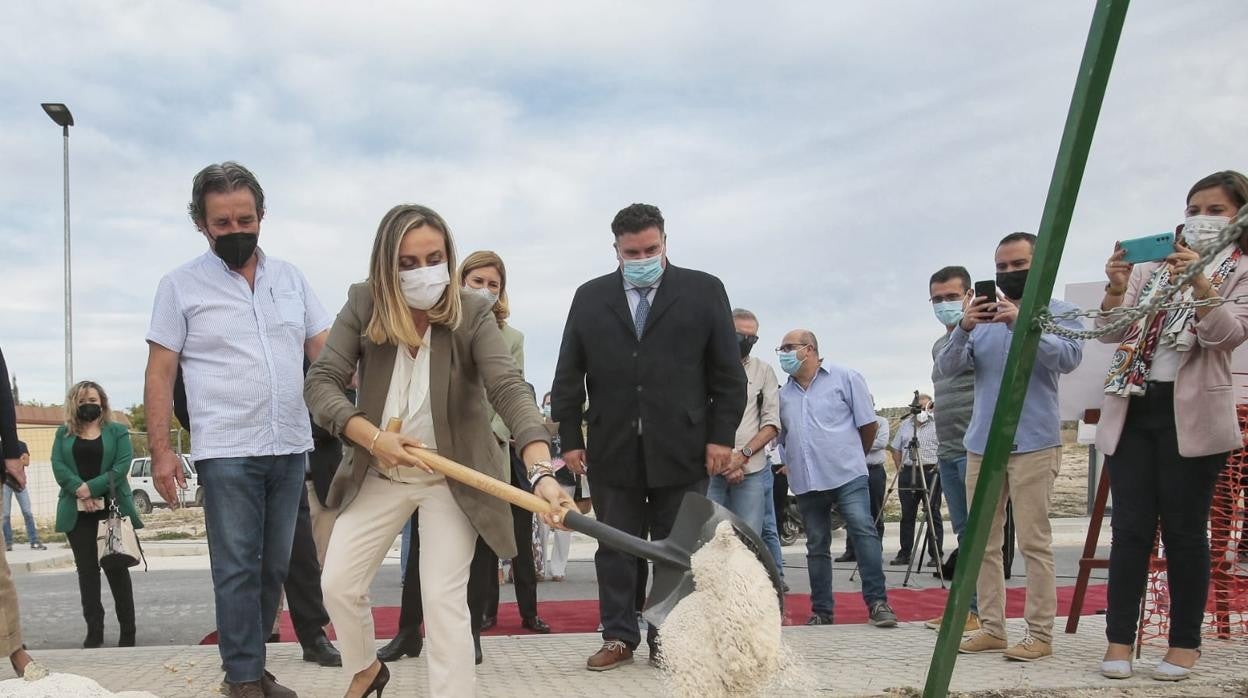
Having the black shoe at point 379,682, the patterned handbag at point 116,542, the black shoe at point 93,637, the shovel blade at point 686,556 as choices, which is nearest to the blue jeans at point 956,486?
the shovel blade at point 686,556

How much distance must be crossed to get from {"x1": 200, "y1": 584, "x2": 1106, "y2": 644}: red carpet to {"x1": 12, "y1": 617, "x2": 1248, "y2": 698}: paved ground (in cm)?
124

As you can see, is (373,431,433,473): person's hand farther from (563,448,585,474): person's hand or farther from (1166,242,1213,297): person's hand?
(1166,242,1213,297): person's hand

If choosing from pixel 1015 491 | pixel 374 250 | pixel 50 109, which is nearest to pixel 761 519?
pixel 1015 491

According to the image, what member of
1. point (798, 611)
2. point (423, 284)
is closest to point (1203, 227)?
point (423, 284)

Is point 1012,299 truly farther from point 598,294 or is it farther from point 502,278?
point 502,278

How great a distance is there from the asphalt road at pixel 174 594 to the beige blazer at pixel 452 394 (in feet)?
13.9

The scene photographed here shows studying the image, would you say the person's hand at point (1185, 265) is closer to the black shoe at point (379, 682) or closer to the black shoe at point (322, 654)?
the black shoe at point (379, 682)

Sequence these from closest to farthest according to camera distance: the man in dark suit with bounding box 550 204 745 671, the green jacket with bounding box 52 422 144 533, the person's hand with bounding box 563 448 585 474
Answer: the man in dark suit with bounding box 550 204 745 671, the person's hand with bounding box 563 448 585 474, the green jacket with bounding box 52 422 144 533

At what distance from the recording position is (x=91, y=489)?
270 inches

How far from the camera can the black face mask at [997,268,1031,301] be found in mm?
5324

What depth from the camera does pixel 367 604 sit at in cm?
378

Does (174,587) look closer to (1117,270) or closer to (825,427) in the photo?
(825,427)

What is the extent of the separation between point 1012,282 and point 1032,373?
0.54 m

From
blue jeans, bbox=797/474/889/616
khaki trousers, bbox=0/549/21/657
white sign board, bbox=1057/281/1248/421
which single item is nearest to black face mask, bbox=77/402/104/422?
khaki trousers, bbox=0/549/21/657
